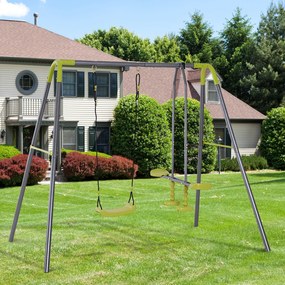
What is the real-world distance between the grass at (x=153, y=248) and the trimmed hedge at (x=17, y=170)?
28.9 feet

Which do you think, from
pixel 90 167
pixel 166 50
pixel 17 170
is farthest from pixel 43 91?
pixel 166 50

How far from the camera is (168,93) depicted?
109ft

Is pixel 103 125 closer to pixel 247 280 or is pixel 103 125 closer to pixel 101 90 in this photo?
pixel 101 90

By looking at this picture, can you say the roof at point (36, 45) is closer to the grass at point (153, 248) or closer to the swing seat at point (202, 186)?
the grass at point (153, 248)

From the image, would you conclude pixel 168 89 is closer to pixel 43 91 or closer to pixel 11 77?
pixel 43 91

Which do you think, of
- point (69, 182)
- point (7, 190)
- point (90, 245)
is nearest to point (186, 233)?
point (90, 245)

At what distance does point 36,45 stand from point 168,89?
27.5ft

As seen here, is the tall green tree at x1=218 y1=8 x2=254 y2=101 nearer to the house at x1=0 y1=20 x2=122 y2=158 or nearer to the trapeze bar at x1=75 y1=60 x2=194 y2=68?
the house at x1=0 y1=20 x2=122 y2=158

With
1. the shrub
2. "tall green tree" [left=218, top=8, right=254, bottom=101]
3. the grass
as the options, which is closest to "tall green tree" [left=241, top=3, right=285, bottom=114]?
"tall green tree" [left=218, top=8, right=254, bottom=101]

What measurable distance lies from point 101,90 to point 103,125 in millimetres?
1748

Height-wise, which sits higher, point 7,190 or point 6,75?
point 6,75

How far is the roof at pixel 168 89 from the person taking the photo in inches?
1294

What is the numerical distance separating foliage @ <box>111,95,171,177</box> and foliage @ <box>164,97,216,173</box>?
0.89 m

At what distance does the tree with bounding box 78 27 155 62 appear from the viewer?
150 feet
